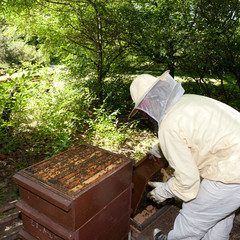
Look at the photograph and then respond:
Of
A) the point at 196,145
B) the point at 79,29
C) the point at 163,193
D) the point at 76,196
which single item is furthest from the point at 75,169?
the point at 79,29

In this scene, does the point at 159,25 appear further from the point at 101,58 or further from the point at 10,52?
the point at 10,52

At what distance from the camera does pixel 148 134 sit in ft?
18.6

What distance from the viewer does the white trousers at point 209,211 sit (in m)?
1.80

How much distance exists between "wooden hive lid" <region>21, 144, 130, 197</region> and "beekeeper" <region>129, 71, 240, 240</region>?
577mm

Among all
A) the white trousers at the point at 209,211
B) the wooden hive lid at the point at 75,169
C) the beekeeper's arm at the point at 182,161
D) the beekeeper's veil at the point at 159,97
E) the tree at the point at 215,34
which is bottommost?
the white trousers at the point at 209,211

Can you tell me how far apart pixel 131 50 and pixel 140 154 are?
126 inches

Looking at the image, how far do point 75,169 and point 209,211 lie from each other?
129cm

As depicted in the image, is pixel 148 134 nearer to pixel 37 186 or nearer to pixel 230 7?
pixel 230 7

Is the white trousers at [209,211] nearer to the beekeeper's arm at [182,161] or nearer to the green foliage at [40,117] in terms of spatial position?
the beekeeper's arm at [182,161]

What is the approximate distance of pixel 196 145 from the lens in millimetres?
1788

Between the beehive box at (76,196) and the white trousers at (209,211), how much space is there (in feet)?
1.94

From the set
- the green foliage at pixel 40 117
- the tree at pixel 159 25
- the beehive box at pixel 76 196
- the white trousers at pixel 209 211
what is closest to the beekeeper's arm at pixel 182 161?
the white trousers at pixel 209 211

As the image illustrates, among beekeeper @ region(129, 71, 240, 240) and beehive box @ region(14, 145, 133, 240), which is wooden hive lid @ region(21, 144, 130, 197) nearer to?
beehive box @ region(14, 145, 133, 240)

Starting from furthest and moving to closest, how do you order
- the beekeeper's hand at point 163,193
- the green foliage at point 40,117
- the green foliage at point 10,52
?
the green foliage at point 10,52
the green foliage at point 40,117
the beekeeper's hand at point 163,193
